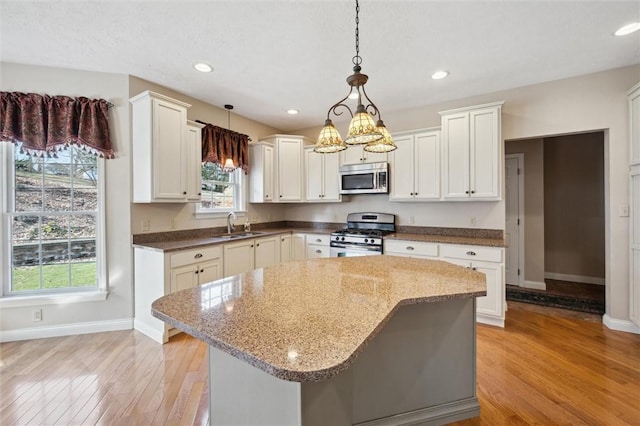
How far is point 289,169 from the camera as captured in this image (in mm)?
4543

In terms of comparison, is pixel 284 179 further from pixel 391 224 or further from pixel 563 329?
pixel 563 329

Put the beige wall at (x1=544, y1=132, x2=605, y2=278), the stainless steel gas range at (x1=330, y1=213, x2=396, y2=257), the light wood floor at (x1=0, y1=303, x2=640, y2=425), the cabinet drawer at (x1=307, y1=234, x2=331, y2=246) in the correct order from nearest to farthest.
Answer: the light wood floor at (x1=0, y1=303, x2=640, y2=425)
the stainless steel gas range at (x1=330, y1=213, x2=396, y2=257)
the cabinet drawer at (x1=307, y1=234, x2=331, y2=246)
the beige wall at (x1=544, y1=132, x2=605, y2=278)

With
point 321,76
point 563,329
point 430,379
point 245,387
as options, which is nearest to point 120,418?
point 245,387

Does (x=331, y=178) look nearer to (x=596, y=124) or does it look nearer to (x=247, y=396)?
(x=596, y=124)

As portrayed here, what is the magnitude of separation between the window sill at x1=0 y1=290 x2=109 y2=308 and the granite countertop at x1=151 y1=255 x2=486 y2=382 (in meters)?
2.27

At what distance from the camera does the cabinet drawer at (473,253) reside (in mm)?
2979

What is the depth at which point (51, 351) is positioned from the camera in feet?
8.30

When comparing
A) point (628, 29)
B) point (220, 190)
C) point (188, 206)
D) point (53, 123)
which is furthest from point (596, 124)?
point (53, 123)

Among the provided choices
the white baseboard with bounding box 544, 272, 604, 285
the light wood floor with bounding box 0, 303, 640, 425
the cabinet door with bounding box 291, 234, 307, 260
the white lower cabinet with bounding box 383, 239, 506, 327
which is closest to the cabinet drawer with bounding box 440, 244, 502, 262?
the white lower cabinet with bounding box 383, 239, 506, 327

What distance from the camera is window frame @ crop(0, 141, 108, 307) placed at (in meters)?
2.68

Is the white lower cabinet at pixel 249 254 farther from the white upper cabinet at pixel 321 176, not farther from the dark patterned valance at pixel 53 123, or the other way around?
the dark patterned valance at pixel 53 123

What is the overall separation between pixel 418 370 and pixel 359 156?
10.1ft

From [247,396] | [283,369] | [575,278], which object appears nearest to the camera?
[283,369]

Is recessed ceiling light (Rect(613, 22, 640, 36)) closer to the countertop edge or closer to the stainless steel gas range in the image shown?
the stainless steel gas range
